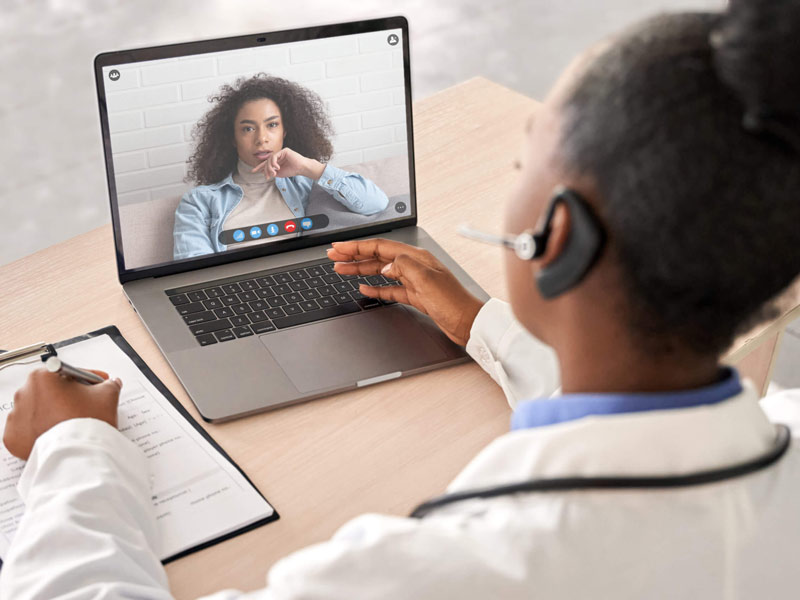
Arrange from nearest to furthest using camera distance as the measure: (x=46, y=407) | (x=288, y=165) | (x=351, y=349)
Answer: (x=46, y=407) < (x=351, y=349) < (x=288, y=165)

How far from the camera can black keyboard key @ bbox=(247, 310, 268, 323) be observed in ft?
3.67

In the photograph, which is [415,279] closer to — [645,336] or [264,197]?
[264,197]

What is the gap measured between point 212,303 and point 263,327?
85 mm

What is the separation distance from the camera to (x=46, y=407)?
2.89 ft

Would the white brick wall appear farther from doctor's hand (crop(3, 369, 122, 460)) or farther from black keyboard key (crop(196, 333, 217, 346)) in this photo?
doctor's hand (crop(3, 369, 122, 460))

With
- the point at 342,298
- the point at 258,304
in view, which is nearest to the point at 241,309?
the point at 258,304

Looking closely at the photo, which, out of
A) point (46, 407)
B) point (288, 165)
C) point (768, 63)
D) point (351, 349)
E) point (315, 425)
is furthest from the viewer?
point (288, 165)

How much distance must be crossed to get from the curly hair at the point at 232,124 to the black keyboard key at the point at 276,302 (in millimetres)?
170

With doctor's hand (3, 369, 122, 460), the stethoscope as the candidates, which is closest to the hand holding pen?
doctor's hand (3, 369, 122, 460)

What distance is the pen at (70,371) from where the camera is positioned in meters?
0.90

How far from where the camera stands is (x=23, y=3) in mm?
3641

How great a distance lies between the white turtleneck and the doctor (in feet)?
1.98

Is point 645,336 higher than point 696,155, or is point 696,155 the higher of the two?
point 696,155

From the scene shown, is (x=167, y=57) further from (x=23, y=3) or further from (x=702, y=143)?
(x=23, y=3)
